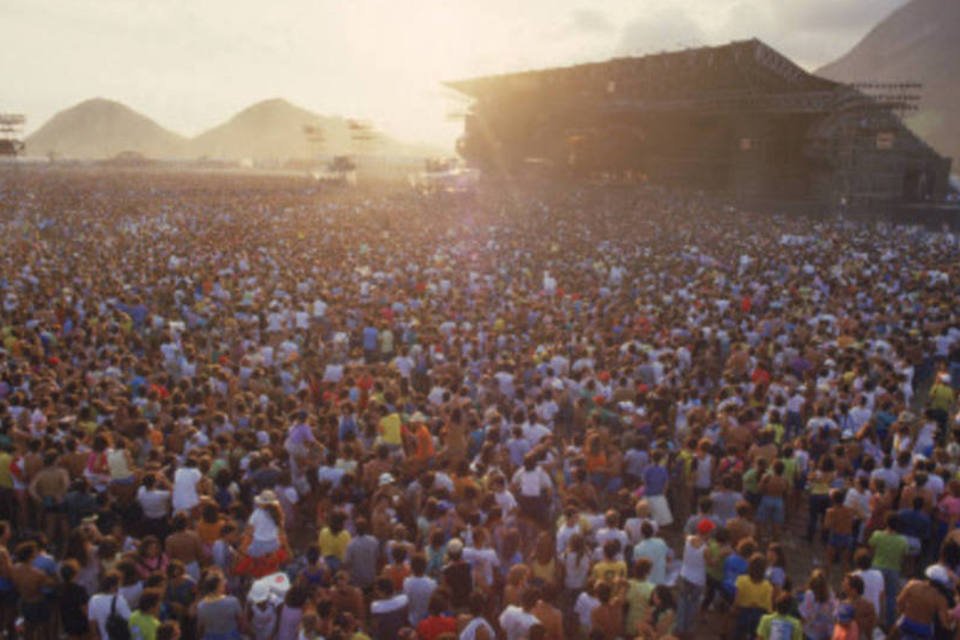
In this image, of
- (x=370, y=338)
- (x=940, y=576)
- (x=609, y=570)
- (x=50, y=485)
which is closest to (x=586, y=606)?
(x=609, y=570)

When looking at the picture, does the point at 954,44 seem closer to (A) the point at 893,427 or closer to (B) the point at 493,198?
(B) the point at 493,198

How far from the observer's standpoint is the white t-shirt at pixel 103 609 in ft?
17.8

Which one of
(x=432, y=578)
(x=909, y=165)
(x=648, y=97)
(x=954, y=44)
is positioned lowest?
(x=432, y=578)

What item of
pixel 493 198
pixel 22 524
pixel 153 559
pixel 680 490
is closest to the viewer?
pixel 153 559

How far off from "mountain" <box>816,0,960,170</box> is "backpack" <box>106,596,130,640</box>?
296 feet

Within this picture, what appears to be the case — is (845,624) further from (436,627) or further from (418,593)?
(418,593)

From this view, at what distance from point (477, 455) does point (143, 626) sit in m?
5.25

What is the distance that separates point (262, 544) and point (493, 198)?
42.8 metres

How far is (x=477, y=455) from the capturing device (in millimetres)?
9914

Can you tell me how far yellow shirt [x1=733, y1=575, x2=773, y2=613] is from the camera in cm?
619

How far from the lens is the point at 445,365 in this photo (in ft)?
40.1

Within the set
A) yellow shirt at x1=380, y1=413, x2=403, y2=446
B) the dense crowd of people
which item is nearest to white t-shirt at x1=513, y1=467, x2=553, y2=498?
the dense crowd of people

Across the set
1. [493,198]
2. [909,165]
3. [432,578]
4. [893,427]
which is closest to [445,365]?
[432,578]

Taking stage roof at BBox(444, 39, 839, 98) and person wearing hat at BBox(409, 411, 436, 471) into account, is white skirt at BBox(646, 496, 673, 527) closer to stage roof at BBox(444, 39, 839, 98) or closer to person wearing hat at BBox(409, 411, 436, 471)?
person wearing hat at BBox(409, 411, 436, 471)
